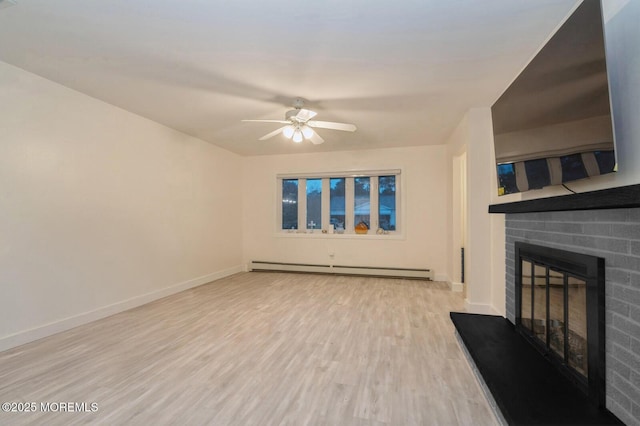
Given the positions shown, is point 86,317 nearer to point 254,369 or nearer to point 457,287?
point 254,369

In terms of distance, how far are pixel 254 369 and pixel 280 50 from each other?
2364mm

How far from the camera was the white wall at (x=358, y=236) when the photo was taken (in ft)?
16.1

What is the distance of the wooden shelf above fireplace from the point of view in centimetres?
101

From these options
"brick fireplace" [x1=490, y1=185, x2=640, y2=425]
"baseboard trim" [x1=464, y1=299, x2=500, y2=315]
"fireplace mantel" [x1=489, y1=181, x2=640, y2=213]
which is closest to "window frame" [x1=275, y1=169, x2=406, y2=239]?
"baseboard trim" [x1=464, y1=299, x2=500, y2=315]

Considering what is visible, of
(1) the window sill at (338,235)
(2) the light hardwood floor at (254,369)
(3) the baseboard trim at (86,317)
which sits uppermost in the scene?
(1) the window sill at (338,235)

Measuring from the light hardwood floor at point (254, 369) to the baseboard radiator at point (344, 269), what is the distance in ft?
4.70

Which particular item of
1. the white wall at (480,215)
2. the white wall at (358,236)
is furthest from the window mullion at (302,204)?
the white wall at (480,215)

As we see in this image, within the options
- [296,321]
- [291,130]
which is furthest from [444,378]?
[291,130]

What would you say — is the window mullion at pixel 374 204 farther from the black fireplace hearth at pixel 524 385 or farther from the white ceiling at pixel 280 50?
the black fireplace hearth at pixel 524 385

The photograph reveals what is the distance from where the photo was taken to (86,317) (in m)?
2.88

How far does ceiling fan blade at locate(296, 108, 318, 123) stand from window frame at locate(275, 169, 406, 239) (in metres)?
2.50

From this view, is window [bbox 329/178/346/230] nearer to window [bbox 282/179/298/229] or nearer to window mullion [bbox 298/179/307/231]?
window mullion [bbox 298/179/307/231]

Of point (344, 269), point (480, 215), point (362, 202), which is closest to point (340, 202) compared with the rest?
point (362, 202)

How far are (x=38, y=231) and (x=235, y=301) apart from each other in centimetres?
207
